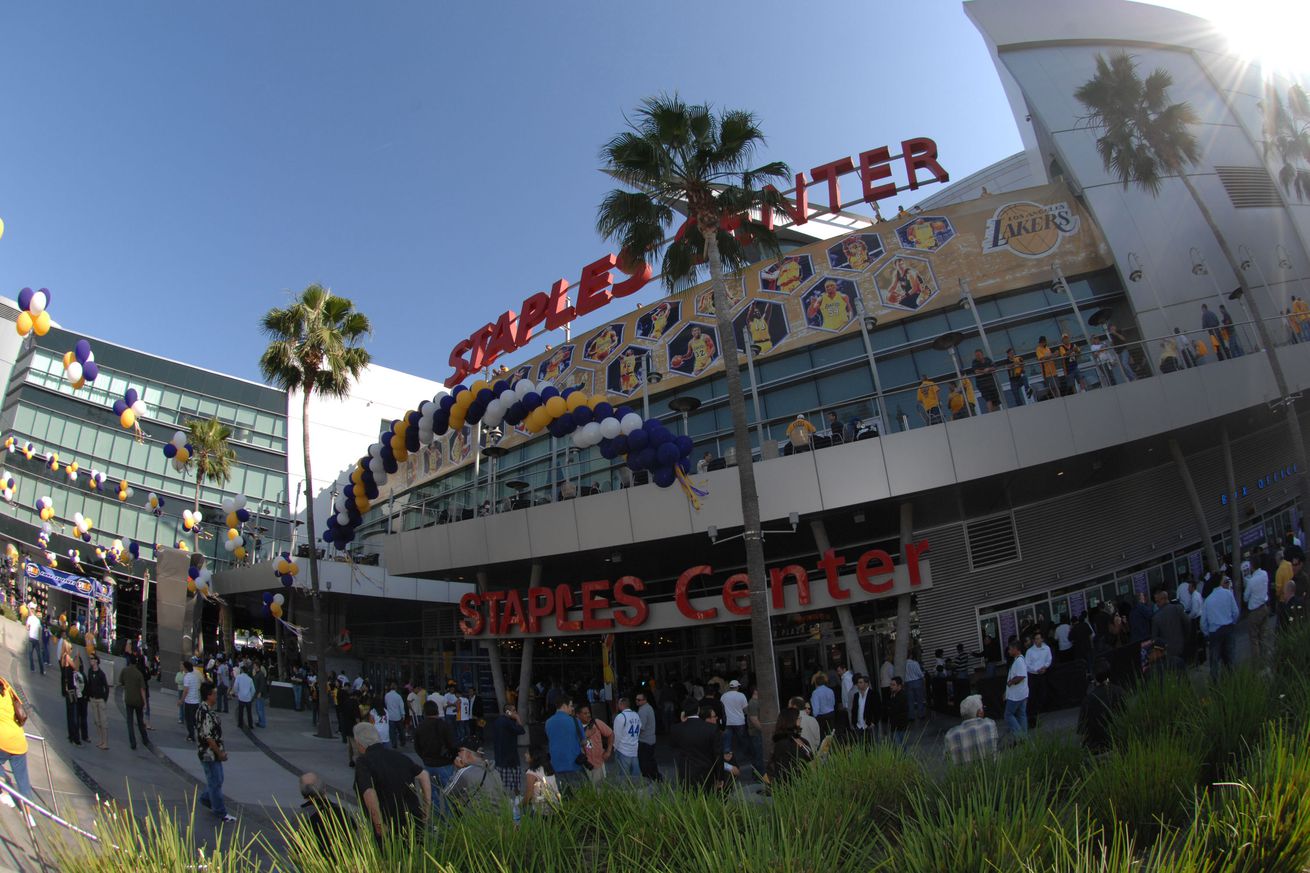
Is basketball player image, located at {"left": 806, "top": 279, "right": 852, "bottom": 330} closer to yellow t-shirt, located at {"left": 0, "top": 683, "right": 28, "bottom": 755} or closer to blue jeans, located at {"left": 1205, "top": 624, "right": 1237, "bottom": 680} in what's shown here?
blue jeans, located at {"left": 1205, "top": 624, "right": 1237, "bottom": 680}

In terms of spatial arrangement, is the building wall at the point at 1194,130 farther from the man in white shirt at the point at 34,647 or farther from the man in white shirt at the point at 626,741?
the man in white shirt at the point at 34,647

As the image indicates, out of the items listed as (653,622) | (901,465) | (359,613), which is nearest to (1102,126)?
(901,465)

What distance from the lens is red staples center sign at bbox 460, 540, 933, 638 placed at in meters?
19.8

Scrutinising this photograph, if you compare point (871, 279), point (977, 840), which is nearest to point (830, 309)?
point (871, 279)

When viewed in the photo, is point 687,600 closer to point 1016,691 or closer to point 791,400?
point 791,400

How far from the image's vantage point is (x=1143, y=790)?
6.05 metres

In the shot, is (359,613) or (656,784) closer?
(656,784)

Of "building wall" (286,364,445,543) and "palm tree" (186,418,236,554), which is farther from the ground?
"building wall" (286,364,445,543)

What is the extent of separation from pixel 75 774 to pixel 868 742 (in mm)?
11011

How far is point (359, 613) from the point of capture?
41.1m

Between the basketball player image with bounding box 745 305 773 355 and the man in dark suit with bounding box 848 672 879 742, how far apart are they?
12802mm

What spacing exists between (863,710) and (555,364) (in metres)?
20.0

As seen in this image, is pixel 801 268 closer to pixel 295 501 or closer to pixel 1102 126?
pixel 1102 126

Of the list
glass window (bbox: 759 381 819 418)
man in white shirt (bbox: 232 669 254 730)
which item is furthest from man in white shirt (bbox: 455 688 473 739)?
glass window (bbox: 759 381 819 418)
